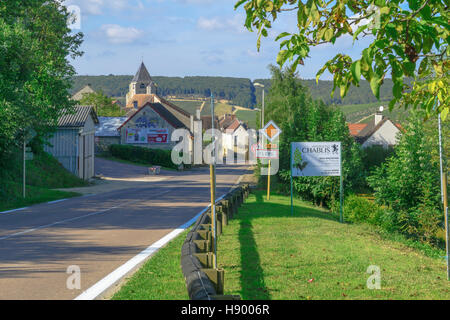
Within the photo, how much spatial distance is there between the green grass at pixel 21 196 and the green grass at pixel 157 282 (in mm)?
12879

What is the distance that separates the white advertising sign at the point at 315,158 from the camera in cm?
1906

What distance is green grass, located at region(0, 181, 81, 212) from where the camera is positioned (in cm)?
2166

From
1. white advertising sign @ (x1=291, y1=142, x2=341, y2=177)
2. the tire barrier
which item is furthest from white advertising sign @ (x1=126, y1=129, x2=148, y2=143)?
the tire barrier

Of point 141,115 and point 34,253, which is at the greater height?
point 141,115

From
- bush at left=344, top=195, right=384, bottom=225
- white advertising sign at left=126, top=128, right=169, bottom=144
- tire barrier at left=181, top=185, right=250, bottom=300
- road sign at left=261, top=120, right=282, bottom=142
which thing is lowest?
bush at left=344, top=195, right=384, bottom=225

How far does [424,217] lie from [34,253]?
15.3 m

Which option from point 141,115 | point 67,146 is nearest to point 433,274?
point 67,146

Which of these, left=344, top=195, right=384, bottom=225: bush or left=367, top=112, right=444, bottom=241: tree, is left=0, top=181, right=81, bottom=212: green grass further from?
left=367, top=112, right=444, bottom=241: tree

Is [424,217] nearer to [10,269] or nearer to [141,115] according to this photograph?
[10,269]

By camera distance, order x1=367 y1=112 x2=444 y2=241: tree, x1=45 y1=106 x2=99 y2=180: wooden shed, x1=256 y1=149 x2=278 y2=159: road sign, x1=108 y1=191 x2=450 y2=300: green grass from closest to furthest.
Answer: x1=108 y1=191 x2=450 y2=300: green grass
x1=367 y1=112 x2=444 y2=241: tree
x1=256 y1=149 x2=278 y2=159: road sign
x1=45 y1=106 x2=99 y2=180: wooden shed

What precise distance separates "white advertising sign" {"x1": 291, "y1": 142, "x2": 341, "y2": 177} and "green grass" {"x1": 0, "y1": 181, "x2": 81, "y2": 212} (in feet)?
37.2

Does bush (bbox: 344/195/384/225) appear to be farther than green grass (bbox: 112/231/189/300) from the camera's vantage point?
Yes

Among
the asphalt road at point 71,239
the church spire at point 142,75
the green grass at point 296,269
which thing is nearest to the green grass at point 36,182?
the asphalt road at point 71,239
